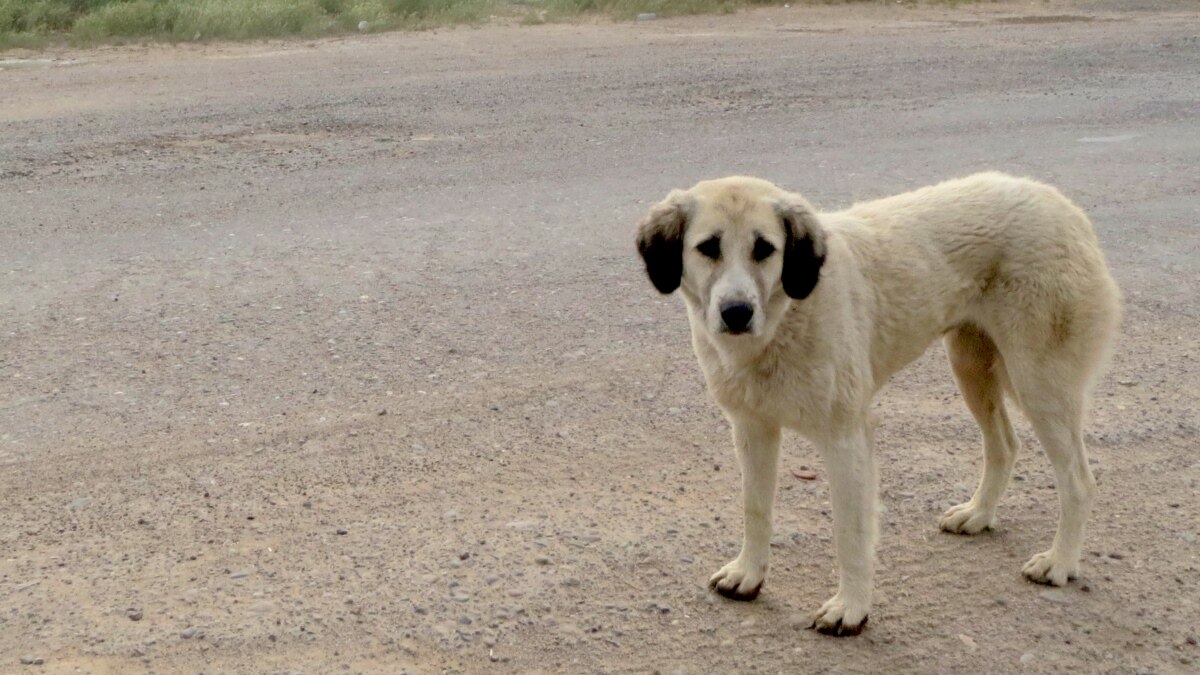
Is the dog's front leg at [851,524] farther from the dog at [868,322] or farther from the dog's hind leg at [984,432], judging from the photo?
the dog's hind leg at [984,432]

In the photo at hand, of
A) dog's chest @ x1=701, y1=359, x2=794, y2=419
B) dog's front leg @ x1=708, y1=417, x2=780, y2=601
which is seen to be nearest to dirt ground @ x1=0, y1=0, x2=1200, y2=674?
dog's front leg @ x1=708, y1=417, x2=780, y2=601

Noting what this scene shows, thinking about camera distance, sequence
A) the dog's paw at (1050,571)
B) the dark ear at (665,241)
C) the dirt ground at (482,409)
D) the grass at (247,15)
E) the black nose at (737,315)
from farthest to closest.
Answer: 1. the grass at (247,15)
2. the dog's paw at (1050,571)
3. the dirt ground at (482,409)
4. the dark ear at (665,241)
5. the black nose at (737,315)

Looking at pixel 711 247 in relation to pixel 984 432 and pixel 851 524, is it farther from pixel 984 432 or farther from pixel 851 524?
pixel 984 432

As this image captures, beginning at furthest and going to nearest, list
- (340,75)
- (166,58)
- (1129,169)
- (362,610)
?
A: (166,58), (340,75), (1129,169), (362,610)

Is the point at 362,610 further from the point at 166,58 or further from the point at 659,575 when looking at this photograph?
the point at 166,58

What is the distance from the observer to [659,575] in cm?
475

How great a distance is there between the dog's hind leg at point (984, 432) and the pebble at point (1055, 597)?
1.56ft

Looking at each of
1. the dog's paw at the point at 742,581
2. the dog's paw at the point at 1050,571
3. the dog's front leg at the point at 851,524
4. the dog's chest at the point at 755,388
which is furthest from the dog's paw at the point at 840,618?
the dog's paw at the point at 1050,571

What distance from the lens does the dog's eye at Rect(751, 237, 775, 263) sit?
13.7ft

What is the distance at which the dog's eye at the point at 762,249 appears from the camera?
4186mm

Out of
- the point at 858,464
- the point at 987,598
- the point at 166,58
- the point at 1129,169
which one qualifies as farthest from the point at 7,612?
the point at 166,58

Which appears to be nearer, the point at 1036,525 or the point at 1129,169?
the point at 1036,525

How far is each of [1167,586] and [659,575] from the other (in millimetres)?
1784

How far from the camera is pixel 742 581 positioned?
15.2 feet
